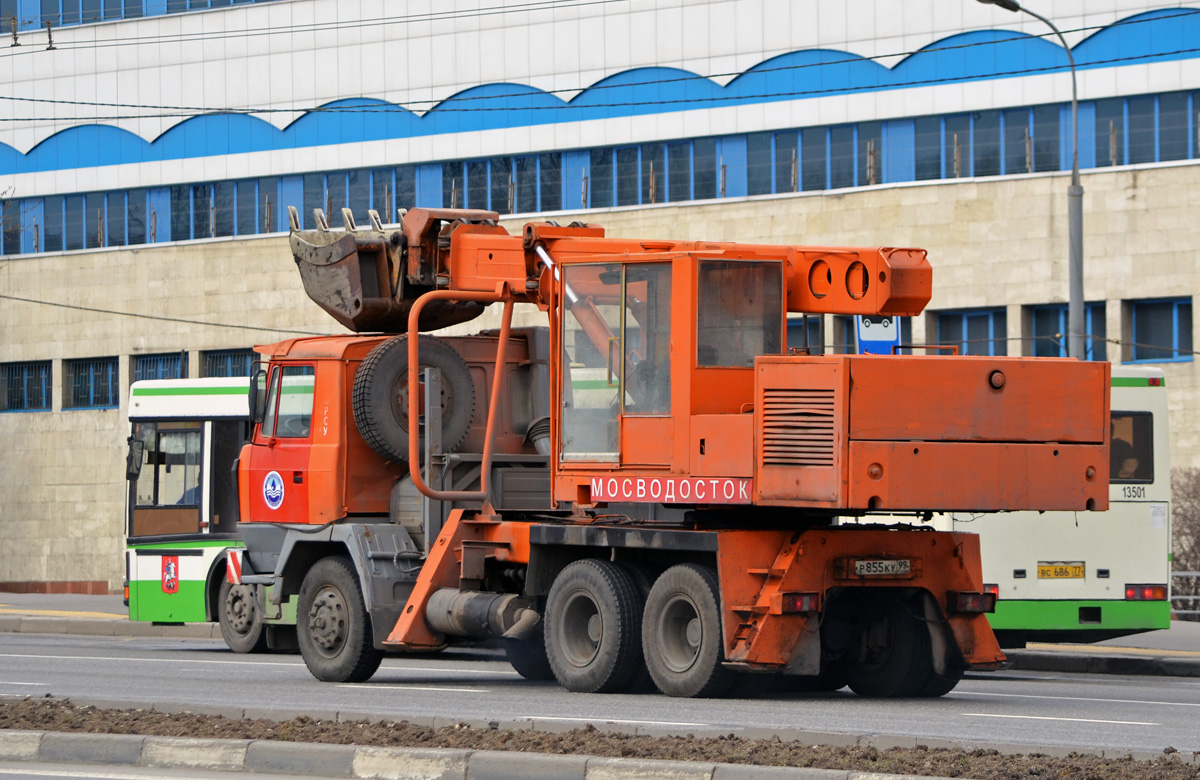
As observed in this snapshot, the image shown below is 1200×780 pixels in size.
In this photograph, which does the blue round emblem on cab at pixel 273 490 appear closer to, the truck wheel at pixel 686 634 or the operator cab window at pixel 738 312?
the truck wheel at pixel 686 634

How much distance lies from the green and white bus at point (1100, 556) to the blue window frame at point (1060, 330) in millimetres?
14797

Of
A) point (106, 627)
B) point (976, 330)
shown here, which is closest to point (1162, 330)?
point (976, 330)

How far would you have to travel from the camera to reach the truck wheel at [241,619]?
67.5ft

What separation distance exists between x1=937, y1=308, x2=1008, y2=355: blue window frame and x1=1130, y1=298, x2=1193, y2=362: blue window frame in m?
2.41

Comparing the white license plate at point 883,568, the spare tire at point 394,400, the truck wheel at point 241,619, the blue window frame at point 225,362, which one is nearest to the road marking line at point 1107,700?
the white license plate at point 883,568

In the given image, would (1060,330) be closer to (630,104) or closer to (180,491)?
(630,104)

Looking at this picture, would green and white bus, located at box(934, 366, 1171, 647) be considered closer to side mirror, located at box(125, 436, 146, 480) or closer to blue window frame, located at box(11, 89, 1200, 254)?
side mirror, located at box(125, 436, 146, 480)

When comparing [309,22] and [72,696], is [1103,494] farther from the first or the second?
[309,22]

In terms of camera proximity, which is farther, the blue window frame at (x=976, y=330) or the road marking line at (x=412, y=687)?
the blue window frame at (x=976, y=330)

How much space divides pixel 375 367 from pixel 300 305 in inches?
1074

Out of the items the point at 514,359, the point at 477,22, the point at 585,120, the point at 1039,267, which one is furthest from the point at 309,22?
the point at 514,359

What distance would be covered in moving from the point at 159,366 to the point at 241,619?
2474cm

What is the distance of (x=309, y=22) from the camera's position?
44.1 metres

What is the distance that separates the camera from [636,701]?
1332cm
